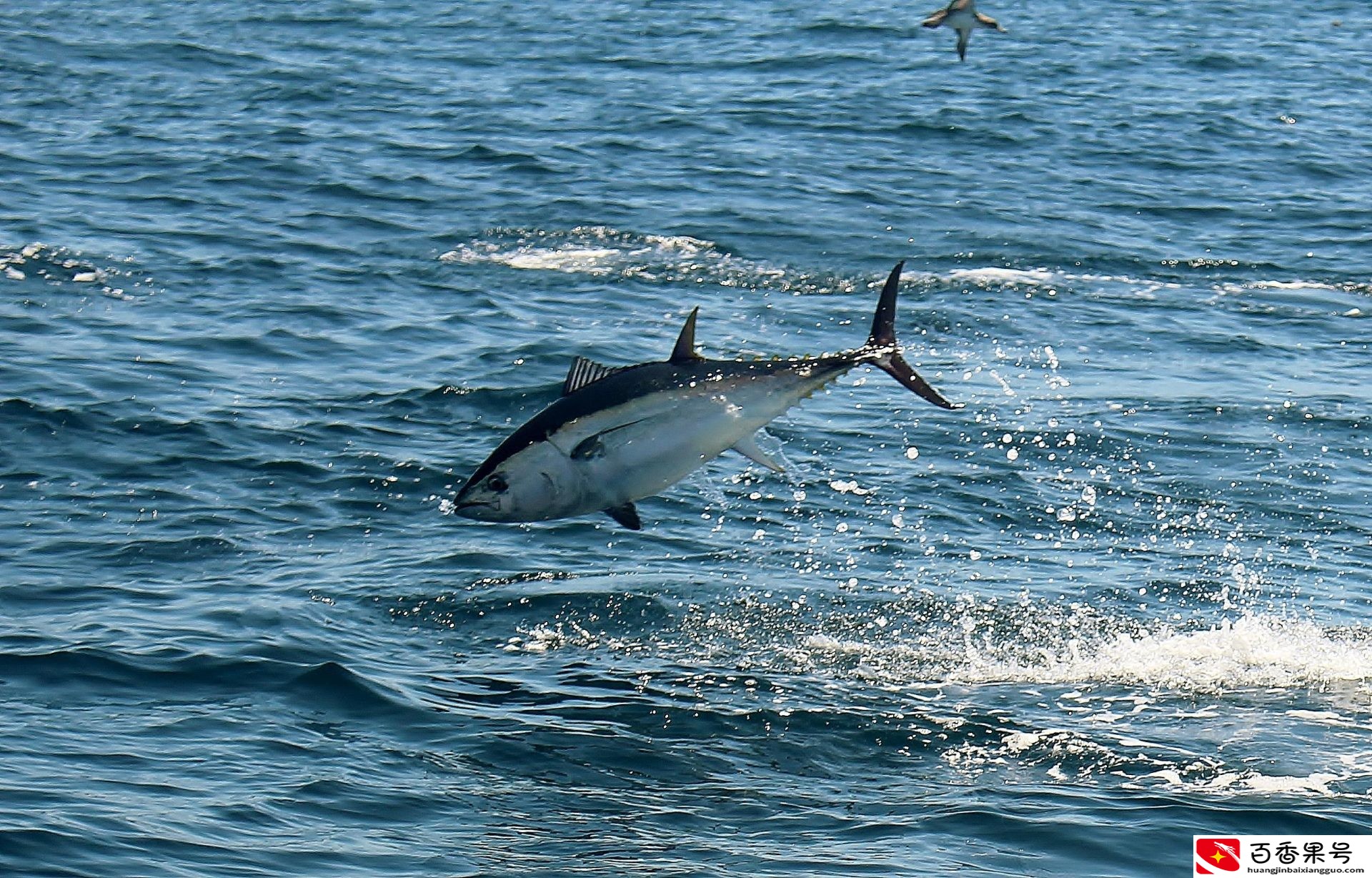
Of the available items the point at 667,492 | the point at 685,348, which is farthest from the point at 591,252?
the point at 685,348

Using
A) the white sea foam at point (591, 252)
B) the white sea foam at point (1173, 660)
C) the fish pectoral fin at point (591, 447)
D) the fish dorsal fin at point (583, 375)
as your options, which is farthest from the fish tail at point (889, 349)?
the white sea foam at point (591, 252)

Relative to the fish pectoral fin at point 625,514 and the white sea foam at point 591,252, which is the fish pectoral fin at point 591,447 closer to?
the fish pectoral fin at point 625,514

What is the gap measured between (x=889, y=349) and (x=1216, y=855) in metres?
2.97

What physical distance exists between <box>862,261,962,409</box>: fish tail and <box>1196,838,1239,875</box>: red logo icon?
2.52 meters

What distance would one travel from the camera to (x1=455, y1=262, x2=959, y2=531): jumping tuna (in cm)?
977

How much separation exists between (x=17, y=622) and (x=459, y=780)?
3.52 metres

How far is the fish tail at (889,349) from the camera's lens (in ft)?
34.1

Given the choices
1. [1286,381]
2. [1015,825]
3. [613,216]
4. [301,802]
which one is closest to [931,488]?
[1286,381]

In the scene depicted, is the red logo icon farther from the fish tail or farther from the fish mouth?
the fish mouth

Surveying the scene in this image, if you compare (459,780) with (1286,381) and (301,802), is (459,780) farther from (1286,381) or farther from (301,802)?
(1286,381)

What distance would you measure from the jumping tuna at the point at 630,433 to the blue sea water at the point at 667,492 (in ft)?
5.68

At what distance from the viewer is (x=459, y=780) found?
10.9 metres

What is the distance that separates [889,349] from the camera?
10539 mm

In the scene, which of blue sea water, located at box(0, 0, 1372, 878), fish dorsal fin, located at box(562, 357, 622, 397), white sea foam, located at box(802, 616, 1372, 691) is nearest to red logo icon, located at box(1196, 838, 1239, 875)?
blue sea water, located at box(0, 0, 1372, 878)
